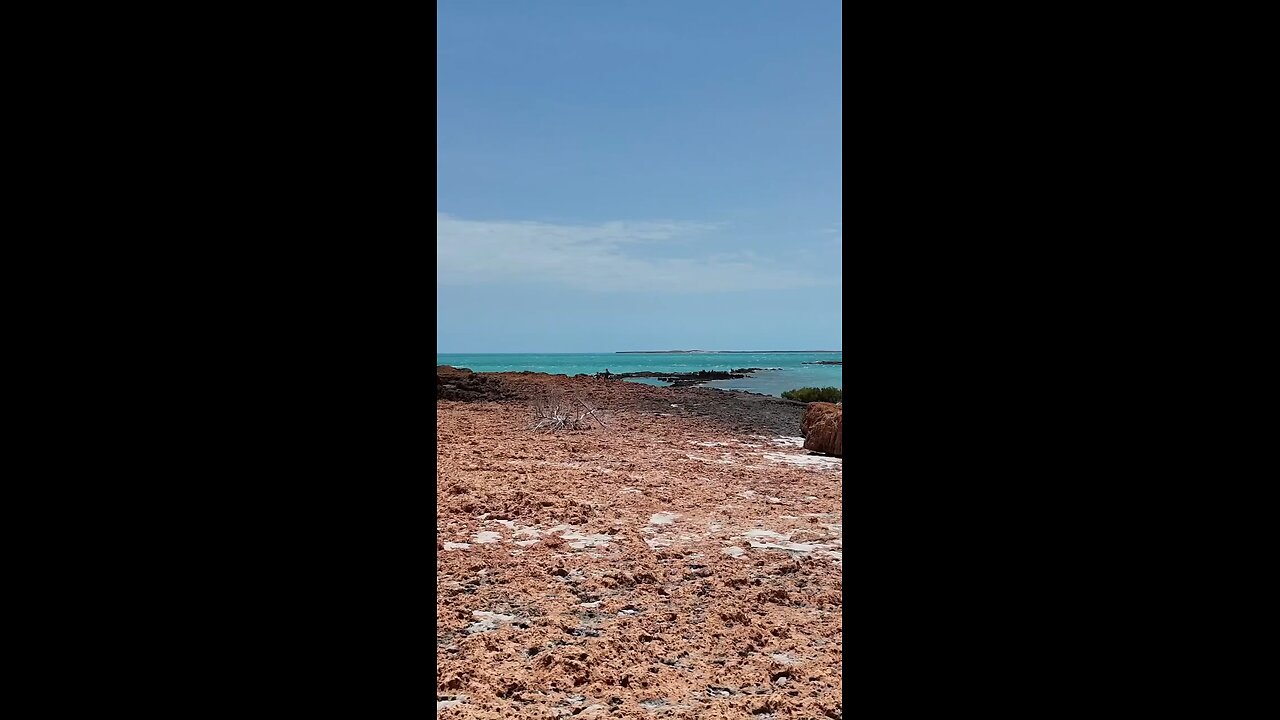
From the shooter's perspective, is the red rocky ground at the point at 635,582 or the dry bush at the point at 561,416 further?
the dry bush at the point at 561,416

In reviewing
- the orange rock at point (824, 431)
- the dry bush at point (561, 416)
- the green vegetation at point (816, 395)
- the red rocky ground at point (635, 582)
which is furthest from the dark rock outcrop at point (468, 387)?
the green vegetation at point (816, 395)

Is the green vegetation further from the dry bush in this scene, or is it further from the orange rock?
the orange rock

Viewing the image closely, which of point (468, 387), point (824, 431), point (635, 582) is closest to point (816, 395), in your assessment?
point (468, 387)

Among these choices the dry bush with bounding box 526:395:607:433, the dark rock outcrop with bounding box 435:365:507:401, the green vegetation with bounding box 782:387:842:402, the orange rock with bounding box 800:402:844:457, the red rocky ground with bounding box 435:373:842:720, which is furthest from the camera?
the green vegetation with bounding box 782:387:842:402

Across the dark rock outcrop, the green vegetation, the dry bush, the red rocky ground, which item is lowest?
the red rocky ground

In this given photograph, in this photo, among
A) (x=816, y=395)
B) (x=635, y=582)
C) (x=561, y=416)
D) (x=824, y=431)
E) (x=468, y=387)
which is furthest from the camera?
(x=816, y=395)

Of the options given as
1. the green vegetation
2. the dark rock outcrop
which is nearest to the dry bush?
the dark rock outcrop

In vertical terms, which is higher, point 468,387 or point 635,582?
point 468,387

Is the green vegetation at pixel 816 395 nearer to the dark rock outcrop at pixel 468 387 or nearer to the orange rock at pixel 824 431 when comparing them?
the dark rock outcrop at pixel 468 387

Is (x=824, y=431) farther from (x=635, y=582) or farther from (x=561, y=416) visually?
(x=635, y=582)

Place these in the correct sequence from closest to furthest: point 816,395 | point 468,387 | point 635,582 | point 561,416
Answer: point 635,582 < point 561,416 < point 468,387 < point 816,395

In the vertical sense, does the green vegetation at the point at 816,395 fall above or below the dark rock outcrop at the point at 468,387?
below
